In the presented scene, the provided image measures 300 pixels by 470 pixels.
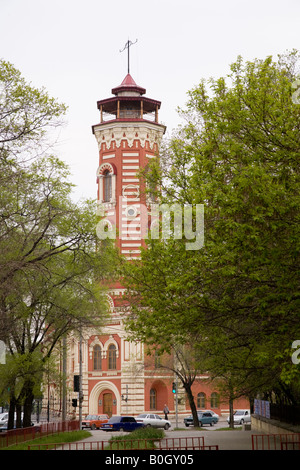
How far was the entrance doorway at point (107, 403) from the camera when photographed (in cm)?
6083

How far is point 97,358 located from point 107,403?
4553mm

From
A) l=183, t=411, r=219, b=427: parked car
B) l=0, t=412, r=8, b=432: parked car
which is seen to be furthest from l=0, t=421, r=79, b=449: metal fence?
l=183, t=411, r=219, b=427: parked car

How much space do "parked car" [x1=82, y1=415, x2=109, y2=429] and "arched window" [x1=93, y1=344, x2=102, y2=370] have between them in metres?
6.71

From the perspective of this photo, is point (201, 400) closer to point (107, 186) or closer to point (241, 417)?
point (241, 417)

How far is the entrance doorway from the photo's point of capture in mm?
60831

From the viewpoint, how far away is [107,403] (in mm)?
61406

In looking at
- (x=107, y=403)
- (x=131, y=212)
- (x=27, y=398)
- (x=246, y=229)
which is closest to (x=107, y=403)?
(x=107, y=403)

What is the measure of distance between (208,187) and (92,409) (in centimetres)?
4688

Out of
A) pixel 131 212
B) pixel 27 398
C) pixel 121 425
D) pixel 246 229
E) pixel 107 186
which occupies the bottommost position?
pixel 121 425

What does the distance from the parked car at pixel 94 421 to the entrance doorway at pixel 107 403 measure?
4.38 metres

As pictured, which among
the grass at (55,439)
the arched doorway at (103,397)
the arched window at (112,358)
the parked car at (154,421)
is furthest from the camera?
the arched window at (112,358)

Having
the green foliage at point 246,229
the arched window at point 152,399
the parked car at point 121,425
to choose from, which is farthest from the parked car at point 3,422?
the green foliage at point 246,229

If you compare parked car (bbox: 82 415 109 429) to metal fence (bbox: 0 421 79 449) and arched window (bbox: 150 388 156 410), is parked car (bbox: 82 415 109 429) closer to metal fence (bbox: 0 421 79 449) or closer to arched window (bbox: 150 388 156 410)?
arched window (bbox: 150 388 156 410)

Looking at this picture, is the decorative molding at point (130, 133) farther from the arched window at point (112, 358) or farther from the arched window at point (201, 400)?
the arched window at point (201, 400)
